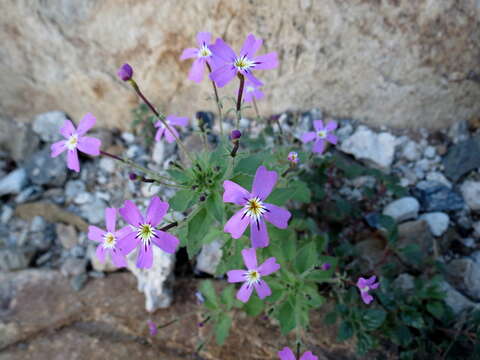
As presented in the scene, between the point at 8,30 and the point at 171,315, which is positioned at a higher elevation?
the point at 8,30

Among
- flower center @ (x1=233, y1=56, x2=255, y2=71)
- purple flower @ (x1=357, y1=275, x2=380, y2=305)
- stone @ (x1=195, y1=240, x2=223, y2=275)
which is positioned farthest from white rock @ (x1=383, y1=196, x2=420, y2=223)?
flower center @ (x1=233, y1=56, x2=255, y2=71)

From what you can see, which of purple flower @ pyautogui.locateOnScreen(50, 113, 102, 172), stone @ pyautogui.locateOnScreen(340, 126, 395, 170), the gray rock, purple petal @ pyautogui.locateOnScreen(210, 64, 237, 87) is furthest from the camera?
the gray rock

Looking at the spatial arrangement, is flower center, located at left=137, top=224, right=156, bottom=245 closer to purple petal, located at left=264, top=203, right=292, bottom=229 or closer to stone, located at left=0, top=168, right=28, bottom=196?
purple petal, located at left=264, top=203, right=292, bottom=229

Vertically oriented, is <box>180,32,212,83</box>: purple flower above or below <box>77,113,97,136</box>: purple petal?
above

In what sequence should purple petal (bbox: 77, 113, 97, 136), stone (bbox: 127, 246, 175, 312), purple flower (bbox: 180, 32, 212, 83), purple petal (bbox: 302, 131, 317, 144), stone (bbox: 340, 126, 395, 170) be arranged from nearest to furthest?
purple petal (bbox: 77, 113, 97, 136) → purple flower (bbox: 180, 32, 212, 83) → purple petal (bbox: 302, 131, 317, 144) → stone (bbox: 127, 246, 175, 312) → stone (bbox: 340, 126, 395, 170)

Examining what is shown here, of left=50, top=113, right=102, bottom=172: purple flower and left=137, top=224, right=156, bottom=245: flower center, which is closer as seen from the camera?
left=137, top=224, right=156, bottom=245: flower center

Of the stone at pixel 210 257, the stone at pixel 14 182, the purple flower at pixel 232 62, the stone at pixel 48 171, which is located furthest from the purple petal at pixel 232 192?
the stone at pixel 14 182

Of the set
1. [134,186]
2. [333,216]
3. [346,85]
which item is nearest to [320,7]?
[346,85]

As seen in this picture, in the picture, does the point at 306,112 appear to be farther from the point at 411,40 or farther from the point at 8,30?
the point at 8,30

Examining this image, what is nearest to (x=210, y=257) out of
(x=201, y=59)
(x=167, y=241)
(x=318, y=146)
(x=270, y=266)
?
(x=270, y=266)
